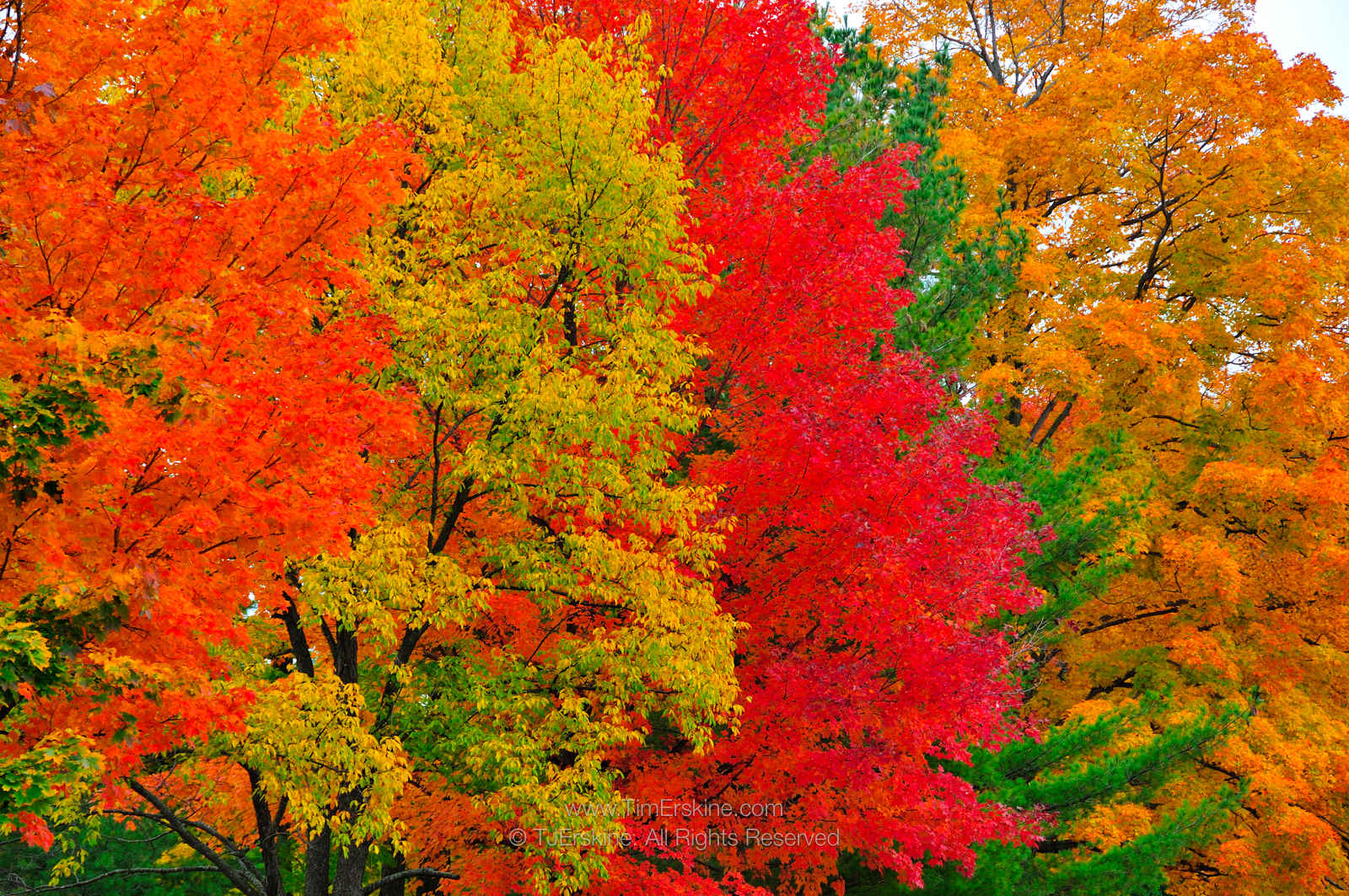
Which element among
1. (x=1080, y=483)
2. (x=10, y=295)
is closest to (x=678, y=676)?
(x=10, y=295)

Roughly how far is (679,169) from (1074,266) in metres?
13.4

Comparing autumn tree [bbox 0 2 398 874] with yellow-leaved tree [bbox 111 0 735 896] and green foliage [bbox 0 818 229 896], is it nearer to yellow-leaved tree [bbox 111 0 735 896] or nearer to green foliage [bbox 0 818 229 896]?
yellow-leaved tree [bbox 111 0 735 896]

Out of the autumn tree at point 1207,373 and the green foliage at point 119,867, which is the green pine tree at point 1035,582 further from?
the green foliage at point 119,867

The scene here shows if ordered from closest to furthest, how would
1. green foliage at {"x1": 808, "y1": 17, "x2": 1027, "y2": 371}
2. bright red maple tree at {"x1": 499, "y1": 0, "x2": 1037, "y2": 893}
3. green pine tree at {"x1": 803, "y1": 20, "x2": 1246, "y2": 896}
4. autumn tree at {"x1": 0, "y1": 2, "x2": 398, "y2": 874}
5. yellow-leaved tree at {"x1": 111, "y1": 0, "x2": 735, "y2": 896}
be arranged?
autumn tree at {"x1": 0, "y1": 2, "x2": 398, "y2": 874} < yellow-leaved tree at {"x1": 111, "y1": 0, "x2": 735, "y2": 896} < bright red maple tree at {"x1": 499, "y1": 0, "x2": 1037, "y2": 893} < green pine tree at {"x1": 803, "y1": 20, "x2": 1246, "y2": 896} < green foliage at {"x1": 808, "y1": 17, "x2": 1027, "y2": 371}

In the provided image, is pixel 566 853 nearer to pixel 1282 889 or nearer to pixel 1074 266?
pixel 1282 889

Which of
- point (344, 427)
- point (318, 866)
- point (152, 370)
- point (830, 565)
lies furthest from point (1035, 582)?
point (152, 370)

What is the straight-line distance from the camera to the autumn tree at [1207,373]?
55.8 feet

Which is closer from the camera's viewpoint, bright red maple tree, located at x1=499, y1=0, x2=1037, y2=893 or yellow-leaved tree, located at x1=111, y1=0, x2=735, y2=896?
yellow-leaved tree, located at x1=111, y1=0, x2=735, y2=896

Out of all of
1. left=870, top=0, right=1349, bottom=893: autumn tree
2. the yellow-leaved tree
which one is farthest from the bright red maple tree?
left=870, top=0, right=1349, bottom=893: autumn tree

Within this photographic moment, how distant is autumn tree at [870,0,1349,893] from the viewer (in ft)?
55.8

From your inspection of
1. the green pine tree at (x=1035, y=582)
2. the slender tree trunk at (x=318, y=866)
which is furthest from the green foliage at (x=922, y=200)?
the slender tree trunk at (x=318, y=866)

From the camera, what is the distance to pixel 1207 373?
20.9 metres

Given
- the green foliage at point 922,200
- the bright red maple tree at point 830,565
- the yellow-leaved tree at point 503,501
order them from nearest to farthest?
the yellow-leaved tree at point 503,501, the bright red maple tree at point 830,565, the green foliage at point 922,200

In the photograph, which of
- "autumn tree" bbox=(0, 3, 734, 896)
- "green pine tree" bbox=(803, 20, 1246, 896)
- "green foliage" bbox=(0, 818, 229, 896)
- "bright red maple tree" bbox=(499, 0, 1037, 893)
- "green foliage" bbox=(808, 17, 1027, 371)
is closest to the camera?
"autumn tree" bbox=(0, 3, 734, 896)
